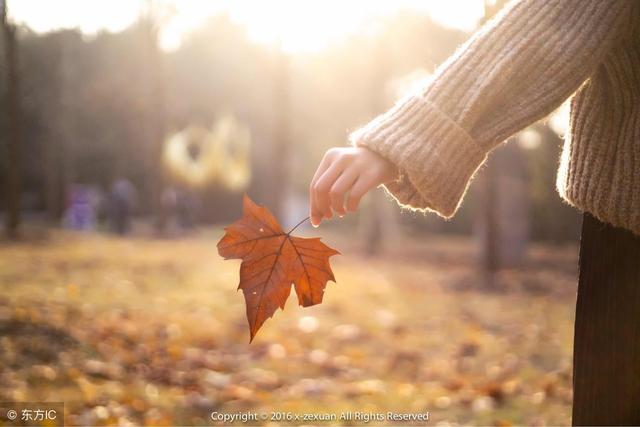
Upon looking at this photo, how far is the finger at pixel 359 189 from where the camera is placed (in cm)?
141

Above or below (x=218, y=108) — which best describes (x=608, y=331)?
below

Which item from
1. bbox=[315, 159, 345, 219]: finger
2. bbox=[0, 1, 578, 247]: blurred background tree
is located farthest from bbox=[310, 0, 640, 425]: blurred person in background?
bbox=[0, 1, 578, 247]: blurred background tree

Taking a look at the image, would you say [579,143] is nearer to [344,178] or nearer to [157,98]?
[344,178]

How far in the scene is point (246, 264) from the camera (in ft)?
5.12

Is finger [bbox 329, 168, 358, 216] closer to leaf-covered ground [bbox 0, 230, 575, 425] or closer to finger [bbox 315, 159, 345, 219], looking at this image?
finger [bbox 315, 159, 345, 219]

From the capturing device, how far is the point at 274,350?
17.2ft

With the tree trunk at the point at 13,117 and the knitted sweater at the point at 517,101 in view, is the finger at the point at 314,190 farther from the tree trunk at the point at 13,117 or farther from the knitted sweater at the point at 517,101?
the tree trunk at the point at 13,117

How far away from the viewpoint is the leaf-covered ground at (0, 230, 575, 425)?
12.4 feet

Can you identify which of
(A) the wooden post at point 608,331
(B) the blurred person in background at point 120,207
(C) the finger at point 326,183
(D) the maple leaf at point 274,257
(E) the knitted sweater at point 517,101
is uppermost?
(B) the blurred person in background at point 120,207

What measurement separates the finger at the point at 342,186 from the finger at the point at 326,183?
0.05 feet

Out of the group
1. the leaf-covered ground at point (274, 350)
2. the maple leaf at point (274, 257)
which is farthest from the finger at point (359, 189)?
the leaf-covered ground at point (274, 350)

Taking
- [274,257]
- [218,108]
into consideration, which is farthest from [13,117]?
[218,108]

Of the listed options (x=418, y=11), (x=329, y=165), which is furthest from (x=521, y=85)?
(x=418, y=11)

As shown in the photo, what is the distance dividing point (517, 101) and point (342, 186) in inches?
18.5
